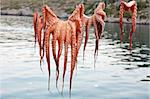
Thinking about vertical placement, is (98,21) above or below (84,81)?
above

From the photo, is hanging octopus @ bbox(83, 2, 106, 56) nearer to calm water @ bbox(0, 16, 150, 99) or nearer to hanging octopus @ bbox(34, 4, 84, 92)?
hanging octopus @ bbox(34, 4, 84, 92)

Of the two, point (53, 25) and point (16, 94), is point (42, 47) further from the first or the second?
point (16, 94)

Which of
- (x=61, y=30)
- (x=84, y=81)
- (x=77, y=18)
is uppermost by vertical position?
(x=77, y=18)

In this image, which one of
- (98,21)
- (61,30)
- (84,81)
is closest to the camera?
(61,30)

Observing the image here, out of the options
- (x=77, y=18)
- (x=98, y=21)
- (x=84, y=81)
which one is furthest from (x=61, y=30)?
(x=84, y=81)

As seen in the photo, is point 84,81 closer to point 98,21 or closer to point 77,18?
point 98,21

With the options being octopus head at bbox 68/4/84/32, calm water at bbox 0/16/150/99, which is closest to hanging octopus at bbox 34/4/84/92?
octopus head at bbox 68/4/84/32

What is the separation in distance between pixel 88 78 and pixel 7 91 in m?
8.86

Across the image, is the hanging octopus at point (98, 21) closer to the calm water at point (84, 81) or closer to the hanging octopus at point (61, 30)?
the hanging octopus at point (61, 30)

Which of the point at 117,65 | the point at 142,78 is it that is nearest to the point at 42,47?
the point at 142,78

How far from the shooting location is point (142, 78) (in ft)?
123

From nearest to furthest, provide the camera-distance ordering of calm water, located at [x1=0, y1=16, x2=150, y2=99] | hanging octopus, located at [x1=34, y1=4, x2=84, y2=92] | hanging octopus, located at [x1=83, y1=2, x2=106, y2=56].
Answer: hanging octopus, located at [x1=34, y1=4, x2=84, y2=92], hanging octopus, located at [x1=83, y1=2, x2=106, y2=56], calm water, located at [x1=0, y1=16, x2=150, y2=99]

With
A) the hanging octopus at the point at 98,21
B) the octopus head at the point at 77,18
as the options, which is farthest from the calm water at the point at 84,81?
the octopus head at the point at 77,18

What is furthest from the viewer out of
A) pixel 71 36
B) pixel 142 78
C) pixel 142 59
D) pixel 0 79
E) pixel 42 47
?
pixel 142 59
